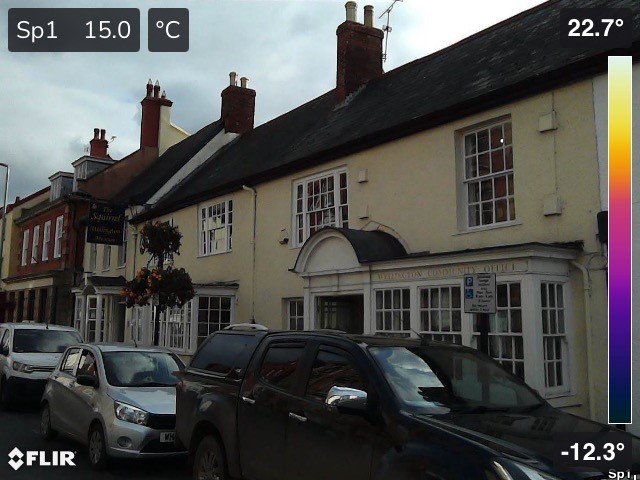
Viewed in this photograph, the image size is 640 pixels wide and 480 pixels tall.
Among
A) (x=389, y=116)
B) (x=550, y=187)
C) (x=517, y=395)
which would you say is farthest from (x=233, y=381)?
(x=389, y=116)

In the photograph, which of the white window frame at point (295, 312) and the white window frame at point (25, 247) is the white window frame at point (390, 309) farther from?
the white window frame at point (25, 247)

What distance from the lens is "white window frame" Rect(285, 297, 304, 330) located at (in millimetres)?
14484

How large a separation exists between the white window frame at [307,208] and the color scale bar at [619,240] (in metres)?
5.88

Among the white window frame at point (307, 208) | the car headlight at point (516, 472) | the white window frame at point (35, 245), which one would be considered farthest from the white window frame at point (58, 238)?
the car headlight at point (516, 472)

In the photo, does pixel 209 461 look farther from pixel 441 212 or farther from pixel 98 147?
pixel 98 147

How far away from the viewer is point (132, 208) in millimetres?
23328

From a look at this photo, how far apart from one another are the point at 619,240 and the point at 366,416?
5411 mm

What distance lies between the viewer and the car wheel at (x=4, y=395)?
12.2 metres

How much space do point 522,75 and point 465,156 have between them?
1619mm

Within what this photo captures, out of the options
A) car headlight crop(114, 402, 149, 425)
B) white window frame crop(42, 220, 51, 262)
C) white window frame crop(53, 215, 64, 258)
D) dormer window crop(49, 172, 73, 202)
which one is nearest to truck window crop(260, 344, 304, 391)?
car headlight crop(114, 402, 149, 425)

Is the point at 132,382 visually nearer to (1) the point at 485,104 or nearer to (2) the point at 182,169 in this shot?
(1) the point at 485,104

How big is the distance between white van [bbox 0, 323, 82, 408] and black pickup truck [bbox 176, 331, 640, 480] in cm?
728

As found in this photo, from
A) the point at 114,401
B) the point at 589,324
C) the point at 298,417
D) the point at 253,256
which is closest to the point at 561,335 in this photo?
the point at 589,324

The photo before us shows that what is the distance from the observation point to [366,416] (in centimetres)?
430
